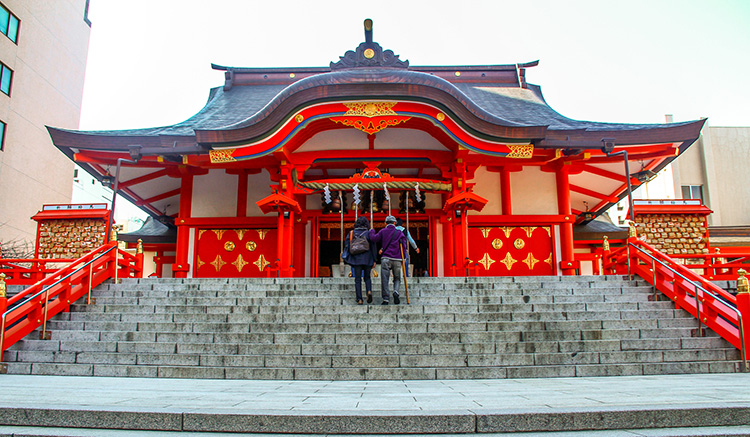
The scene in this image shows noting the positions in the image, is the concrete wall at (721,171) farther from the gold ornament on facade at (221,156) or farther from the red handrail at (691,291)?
the gold ornament on facade at (221,156)

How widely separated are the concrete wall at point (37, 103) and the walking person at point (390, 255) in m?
19.0

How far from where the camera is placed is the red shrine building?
1108 cm

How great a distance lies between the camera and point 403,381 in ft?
18.8

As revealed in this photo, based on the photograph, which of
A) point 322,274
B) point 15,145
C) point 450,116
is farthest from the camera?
point 15,145

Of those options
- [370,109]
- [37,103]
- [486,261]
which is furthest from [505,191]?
[37,103]

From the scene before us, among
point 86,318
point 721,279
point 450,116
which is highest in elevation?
A: point 450,116

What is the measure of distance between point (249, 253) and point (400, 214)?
13.3 feet

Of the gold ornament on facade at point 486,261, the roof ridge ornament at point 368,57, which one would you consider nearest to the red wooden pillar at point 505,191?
the gold ornament on facade at point 486,261

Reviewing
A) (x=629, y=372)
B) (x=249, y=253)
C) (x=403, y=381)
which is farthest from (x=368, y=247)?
(x=249, y=253)

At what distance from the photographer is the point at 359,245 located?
328 inches

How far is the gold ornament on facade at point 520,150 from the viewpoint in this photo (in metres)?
11.4

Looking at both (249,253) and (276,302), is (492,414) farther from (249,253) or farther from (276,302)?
(249,253)

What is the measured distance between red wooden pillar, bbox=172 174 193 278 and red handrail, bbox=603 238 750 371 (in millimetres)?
10015

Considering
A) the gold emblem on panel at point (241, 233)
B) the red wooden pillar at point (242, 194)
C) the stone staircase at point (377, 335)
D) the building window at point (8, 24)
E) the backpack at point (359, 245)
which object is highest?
the building window at point (8, 24)
